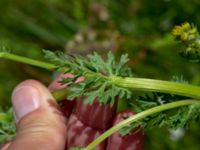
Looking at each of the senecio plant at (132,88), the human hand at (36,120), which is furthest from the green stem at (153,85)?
the human hand at (36,120)

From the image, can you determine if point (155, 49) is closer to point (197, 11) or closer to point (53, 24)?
point (197, 11)

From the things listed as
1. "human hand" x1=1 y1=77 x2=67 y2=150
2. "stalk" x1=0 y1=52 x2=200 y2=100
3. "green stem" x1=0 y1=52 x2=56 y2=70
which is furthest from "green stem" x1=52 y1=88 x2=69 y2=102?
"stalk" x1=0 y1=52 x2=200 y2=100

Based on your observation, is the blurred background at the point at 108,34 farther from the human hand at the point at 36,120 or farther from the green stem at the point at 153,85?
the green stem at the point at 153,85

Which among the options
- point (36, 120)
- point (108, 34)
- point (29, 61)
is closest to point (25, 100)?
point (36, 120)

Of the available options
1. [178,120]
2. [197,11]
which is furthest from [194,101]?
[197,11]

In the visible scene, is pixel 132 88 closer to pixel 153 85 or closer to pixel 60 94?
pixel 153 85

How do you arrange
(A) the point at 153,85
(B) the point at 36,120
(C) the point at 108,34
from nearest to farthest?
(A) the point at 153,85 < (B) the point at 36,120 < (C) the point at 108,34

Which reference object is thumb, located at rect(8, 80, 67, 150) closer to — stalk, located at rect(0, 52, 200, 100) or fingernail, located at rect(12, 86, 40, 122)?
fingernail, located at rect(12, 86, 40, 122)
